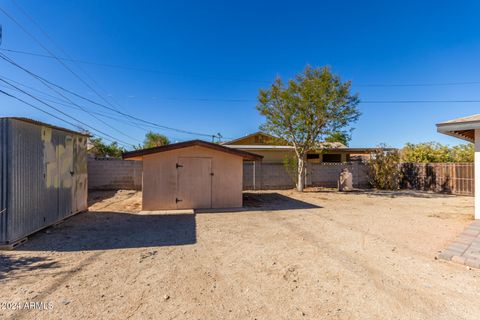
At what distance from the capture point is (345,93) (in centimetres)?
1216

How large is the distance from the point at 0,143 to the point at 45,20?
1019 cm

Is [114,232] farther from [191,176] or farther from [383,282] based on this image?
[383,282]

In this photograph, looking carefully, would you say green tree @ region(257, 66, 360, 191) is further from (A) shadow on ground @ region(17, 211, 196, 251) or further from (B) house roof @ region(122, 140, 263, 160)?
(A) shadow on ground @ region(17, 211, 196, 251)

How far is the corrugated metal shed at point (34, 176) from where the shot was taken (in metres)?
4.37

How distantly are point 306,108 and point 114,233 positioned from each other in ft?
33.8

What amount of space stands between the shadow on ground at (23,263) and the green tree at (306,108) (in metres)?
11.2

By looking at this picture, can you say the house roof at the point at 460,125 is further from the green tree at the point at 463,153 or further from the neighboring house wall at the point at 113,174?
the neighboring house wall at the point at 113,174

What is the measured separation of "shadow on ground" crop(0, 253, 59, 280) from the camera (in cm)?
353

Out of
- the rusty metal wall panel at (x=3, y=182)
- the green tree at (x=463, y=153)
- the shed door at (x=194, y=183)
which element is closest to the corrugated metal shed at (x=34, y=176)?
the rusty metal wall panel at (x=3, y=182)

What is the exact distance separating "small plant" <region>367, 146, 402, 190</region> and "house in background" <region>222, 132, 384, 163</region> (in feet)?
2.61

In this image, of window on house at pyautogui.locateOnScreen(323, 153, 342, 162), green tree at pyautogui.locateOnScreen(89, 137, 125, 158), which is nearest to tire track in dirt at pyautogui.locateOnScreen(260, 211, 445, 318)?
window on house at pyautogui.locateOnScreen(323, 153, 342, 162)

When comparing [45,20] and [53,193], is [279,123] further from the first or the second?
[45,20]

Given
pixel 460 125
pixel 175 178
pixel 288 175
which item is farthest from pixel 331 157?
pixel 175 178

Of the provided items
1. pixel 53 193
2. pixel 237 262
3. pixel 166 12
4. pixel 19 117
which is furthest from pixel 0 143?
pixel 166 12
